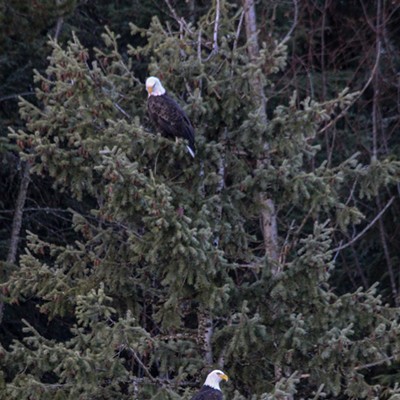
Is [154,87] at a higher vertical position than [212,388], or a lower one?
higher

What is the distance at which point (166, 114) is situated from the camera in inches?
384

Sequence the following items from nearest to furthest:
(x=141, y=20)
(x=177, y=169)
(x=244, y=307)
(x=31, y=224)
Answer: (x=244, y=307) < (x=177, y=169) < (x=31, y=224) < (x=141, y=20)

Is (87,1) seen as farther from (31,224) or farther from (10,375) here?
(10,375)

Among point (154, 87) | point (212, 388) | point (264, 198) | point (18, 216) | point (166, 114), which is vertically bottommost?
point (212, 388)

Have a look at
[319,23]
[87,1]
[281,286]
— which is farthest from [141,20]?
[281,286]

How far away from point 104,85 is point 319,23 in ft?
21.9

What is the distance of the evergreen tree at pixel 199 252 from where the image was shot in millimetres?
9523

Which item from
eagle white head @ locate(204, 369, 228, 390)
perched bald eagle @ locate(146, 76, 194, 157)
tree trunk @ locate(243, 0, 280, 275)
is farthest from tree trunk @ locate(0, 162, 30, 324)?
eagle white head @ locate(204, 369, 228, 390)

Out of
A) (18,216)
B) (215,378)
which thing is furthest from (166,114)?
(18,216)

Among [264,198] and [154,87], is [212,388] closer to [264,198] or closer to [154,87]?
[264,198]

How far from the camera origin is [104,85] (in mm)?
10203

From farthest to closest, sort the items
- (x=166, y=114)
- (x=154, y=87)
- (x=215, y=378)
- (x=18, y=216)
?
1. (x=18, y=216)
2. (x=154, y=87)
3. (x=166, y=114)
4. (x=215, y=378)

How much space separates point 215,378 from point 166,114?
2.19m

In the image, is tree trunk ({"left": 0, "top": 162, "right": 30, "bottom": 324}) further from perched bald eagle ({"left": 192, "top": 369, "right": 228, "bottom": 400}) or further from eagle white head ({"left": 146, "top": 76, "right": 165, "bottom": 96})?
perched bald eagle ({"left": 192, "top": 369, "right": 228, "bottom": 400})
